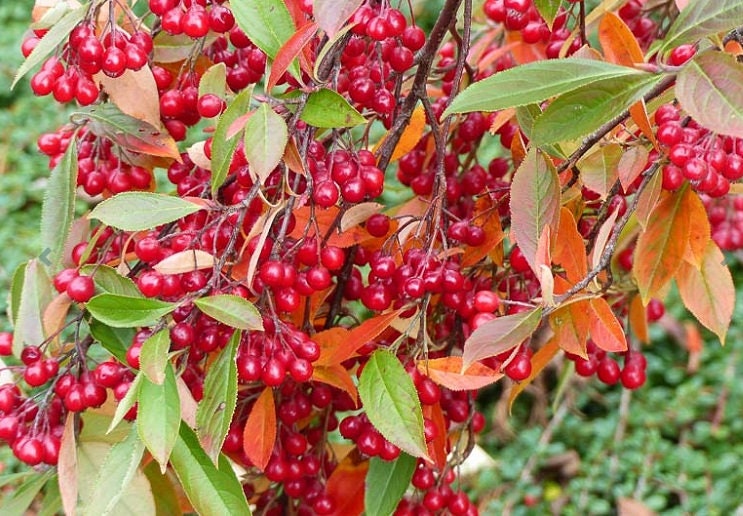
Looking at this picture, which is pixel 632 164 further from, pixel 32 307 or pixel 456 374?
pixel 32 307

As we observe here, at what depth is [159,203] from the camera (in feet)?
2.55

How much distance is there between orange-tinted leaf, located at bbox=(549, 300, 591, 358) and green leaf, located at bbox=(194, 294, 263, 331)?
0.93ft

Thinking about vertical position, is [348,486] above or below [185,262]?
below

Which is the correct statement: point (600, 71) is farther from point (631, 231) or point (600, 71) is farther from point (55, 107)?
point (55, 107)

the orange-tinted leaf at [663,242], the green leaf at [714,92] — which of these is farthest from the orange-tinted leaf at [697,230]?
the green leaf at [714,92]

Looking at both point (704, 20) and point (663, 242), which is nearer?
point (704, 20)

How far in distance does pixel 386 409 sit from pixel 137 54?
0.40m

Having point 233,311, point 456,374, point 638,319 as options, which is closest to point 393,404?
point 456,374

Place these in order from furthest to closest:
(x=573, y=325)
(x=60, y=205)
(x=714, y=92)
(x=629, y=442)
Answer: (x=629, y=442)
(x=60, y=205)
(x=573, y=325)
(x=714, y=92)

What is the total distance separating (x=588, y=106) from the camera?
708mm

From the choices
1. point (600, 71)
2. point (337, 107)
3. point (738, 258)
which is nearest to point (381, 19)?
point (337, 107)

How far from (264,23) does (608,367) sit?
57 centimetres

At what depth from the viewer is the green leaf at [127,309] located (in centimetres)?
76

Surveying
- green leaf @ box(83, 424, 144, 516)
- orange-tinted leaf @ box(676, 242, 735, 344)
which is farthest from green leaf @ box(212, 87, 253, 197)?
orange-tinted leaf @ box(676, 242, 735, 344)
